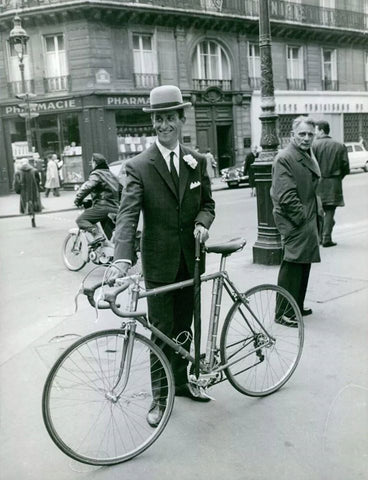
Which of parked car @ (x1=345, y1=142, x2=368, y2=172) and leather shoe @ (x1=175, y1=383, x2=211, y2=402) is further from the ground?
parked car @ (x1=345, y1=142, x2=368, y2=172)

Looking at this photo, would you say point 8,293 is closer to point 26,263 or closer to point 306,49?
point 26,263

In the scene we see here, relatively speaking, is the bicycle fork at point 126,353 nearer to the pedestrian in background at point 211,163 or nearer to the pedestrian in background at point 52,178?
the pedestrian in background at point 52,178

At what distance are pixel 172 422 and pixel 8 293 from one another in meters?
4.43

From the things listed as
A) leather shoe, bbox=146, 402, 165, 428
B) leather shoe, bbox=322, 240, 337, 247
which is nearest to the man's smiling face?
leather shoe, bbox=146, 402, 165, 428

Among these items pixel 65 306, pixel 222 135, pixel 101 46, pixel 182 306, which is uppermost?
pixel 101 46

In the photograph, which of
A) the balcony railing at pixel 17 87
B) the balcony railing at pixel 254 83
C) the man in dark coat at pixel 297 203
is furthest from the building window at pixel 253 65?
the man in dark coat at pixel 297 203

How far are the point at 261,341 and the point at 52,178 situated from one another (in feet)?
67.1

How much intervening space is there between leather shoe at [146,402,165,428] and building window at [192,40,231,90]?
25412 millimetres

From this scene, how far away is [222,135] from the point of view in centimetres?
2942

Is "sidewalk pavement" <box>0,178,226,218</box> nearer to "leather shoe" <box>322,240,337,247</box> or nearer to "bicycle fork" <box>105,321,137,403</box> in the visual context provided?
"leather shoe" <box>322,240,337,247</box>

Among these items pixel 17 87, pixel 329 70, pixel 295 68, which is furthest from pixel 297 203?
pixel 329 70

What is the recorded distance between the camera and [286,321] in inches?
157

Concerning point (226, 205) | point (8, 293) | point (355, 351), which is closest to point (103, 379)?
point (355, 351)

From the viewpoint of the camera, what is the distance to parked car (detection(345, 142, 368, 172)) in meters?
27.7
